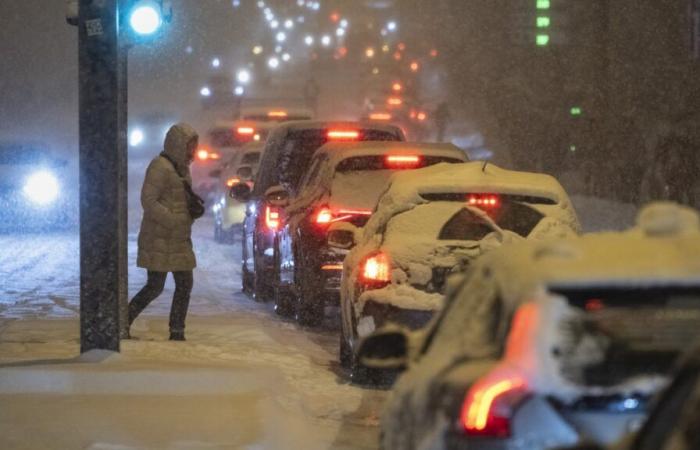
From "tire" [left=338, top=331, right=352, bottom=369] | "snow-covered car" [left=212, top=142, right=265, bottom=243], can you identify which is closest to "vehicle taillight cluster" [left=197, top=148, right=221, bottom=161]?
"snow-covered car" [left=212, top=142, right=265, bottom=243]

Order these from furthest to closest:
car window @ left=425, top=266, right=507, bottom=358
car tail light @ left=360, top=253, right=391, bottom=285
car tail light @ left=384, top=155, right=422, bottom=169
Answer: car tail light @ left=384, top=155, right=422, bottom=169 < car tail light @ left=360, top=253, right=391, bottom=285 < car window @ left=425, top=266, right=507, bottom=358

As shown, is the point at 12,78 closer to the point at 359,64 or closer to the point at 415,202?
the point at 359,64

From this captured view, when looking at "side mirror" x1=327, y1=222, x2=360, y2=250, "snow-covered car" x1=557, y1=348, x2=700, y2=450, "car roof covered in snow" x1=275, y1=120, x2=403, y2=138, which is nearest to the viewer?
"snow-covered car" x1=557, y1=348, x2=700, y2=450

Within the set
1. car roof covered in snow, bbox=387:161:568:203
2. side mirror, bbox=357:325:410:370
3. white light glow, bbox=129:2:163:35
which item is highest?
white light glow, bbox=129:2:163:35

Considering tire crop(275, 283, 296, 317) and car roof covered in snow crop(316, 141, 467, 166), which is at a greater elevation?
car roof covered in snow crop(316, 141, 467, 166)

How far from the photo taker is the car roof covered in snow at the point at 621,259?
379 centimetres

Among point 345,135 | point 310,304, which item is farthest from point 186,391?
point 345,135

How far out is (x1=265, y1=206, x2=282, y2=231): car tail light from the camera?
14.7 meters

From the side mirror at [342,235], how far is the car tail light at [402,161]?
1.53 metres

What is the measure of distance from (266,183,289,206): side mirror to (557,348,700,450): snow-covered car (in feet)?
35.5

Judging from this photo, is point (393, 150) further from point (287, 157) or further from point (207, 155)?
point (207, 155)

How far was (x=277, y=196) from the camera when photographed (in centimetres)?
1416

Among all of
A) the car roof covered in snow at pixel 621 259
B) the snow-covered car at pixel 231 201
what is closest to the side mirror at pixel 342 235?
the car roof covered in snow at pixel 621 259

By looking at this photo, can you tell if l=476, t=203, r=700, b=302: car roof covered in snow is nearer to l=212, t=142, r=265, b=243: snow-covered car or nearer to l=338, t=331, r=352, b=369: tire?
l=338, t=331, r=352, b=369: tire
